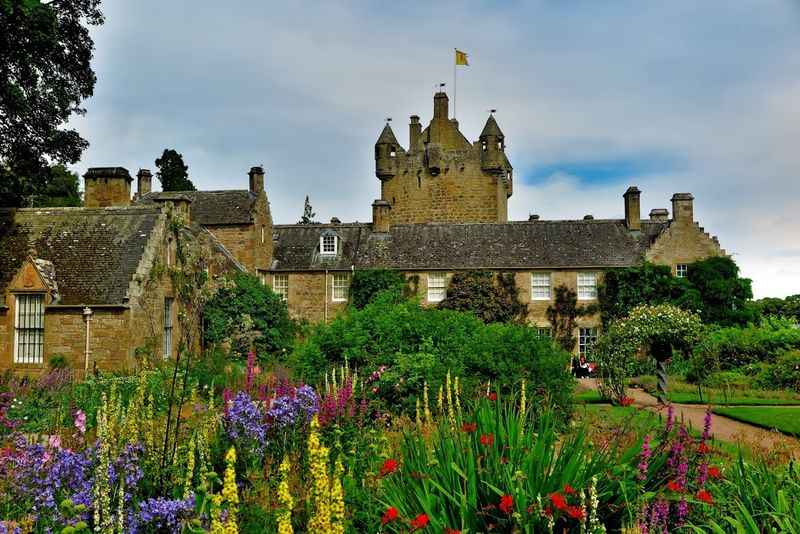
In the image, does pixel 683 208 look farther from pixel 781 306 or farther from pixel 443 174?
pixel 443 174

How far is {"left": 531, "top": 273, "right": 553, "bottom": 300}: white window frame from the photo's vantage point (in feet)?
104

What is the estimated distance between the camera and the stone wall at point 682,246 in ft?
102

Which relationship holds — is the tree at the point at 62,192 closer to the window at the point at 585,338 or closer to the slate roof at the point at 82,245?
the slate roof at the point at 82,245

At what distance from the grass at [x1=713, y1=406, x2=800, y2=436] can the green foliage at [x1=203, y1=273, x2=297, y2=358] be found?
634 inches

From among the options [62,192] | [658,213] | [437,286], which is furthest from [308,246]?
[62,192]

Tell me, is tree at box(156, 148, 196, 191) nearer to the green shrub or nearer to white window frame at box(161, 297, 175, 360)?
white window frame at box(161, 297, 175, 360)

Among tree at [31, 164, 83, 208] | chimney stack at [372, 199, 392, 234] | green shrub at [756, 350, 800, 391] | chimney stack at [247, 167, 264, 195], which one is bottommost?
green shrub at [756, 350, 800, 391]

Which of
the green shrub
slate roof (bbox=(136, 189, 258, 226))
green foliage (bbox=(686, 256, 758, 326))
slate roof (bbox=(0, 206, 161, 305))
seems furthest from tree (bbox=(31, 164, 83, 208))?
the green shrub

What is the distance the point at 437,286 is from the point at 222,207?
1167 centimetres

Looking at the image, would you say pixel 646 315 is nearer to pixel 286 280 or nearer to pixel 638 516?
pixel 638 516

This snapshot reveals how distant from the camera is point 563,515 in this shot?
177 inches

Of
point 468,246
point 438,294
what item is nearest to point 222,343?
point 438,294

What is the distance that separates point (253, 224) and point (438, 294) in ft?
32.2

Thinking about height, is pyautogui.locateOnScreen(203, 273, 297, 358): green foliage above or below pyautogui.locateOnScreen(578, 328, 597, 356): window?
above
